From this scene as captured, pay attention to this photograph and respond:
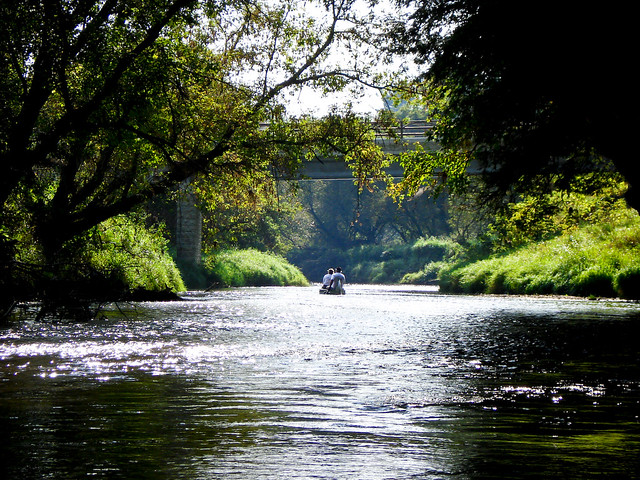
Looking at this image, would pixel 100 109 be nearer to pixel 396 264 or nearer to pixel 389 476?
pixel 389 476

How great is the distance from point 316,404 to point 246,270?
3825cm

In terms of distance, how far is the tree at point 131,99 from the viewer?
1312 centimetres

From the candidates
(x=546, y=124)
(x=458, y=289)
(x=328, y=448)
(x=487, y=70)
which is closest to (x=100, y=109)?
(x=487, y=70)

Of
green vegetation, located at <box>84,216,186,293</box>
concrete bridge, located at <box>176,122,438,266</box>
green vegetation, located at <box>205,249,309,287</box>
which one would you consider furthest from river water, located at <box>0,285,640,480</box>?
green vegetation, located at <box>205,249,309,287</box>

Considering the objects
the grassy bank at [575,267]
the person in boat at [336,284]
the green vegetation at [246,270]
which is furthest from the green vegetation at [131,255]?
the grassy bank at [575,267]

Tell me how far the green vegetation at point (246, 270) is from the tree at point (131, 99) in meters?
17.5

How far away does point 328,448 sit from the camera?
5109 mm

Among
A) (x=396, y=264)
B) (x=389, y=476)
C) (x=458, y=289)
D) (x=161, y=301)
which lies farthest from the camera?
(x=396, y=264)

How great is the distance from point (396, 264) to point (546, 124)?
6298 cm

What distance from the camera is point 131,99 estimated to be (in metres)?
14.6

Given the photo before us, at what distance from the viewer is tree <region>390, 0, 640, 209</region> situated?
40.0 ft

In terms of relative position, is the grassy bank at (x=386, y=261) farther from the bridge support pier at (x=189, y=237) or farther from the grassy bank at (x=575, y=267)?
the bridge support pier at (x=189, y=237)

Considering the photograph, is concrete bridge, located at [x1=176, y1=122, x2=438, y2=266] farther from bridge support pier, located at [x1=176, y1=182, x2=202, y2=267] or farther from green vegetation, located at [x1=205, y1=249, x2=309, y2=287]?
green vegetation, located at [x1=205, y1=249, x2=309, y2=287]

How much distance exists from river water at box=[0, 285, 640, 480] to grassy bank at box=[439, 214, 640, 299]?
1276cm
